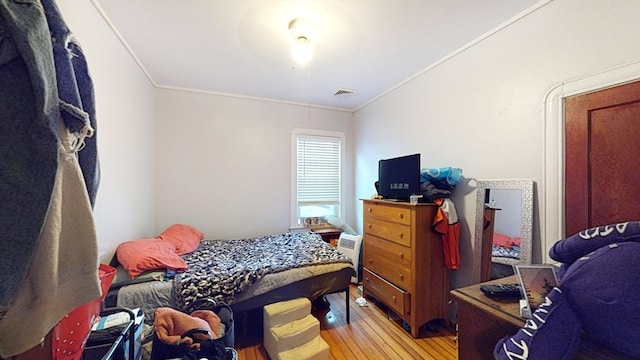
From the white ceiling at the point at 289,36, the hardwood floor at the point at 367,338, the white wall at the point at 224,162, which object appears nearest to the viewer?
the white ceiling at the point at 289,36

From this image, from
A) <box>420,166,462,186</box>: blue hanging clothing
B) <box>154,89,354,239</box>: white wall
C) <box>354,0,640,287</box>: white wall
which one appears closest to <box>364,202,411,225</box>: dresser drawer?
<box>420,166,462,186</box>: blue hanging clothing

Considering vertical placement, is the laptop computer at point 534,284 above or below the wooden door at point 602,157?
below

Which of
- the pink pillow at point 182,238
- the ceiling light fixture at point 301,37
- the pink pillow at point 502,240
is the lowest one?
the pink pillow at point 182,238

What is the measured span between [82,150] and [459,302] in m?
1.58

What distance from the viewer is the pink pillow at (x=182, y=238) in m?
2.57

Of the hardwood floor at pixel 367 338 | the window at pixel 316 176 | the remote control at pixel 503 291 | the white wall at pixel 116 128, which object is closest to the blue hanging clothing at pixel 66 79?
the white wall at pixel 116 128

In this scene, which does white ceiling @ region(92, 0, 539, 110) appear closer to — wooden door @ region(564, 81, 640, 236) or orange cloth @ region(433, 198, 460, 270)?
wooden door @ region(564, 81, 640, 236)

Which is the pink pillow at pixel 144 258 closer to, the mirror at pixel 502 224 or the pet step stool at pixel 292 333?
the pet step stool at pixel 292 333

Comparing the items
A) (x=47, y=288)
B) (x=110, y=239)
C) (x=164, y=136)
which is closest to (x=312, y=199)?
(x=164, y=136)

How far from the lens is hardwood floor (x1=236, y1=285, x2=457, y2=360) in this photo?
1967 mm

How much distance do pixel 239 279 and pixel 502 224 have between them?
216 cm

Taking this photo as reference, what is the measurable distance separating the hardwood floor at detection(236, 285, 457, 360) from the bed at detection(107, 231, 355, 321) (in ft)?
1.17

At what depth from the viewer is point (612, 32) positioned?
138 cm

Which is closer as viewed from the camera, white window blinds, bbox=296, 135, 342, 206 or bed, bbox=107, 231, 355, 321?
bed, bbox=107, 231, 355, 321
